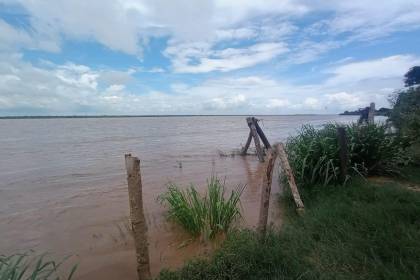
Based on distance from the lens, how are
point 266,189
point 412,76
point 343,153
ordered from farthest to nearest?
point 412,76 < point 343,153 < point 266,189

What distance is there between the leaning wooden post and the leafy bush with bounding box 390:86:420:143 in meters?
8.37

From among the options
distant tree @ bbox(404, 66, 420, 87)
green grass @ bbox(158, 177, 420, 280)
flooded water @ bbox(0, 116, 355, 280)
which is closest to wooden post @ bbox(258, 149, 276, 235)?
green grass @ bbox(158, 177, 420, 280)

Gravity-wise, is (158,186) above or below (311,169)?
below

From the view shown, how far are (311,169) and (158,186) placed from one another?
4.62 m

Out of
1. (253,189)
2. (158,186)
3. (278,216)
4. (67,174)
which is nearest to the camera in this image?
(278,216)

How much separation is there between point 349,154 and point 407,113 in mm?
5509

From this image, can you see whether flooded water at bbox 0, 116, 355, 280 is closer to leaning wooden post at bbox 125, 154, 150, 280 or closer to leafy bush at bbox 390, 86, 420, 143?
leaning wooden post at bbox 125, 154, 150, 280

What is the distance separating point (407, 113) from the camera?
11.5 meters

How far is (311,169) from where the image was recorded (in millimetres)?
7238

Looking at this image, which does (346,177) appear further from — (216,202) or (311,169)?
(216,202)

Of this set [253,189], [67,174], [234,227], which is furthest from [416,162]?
[67,174]

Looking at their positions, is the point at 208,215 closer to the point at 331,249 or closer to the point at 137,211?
the point at 137,211

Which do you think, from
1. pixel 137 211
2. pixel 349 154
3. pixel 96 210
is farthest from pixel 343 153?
pixel 96 210

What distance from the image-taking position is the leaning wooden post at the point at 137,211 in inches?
147
